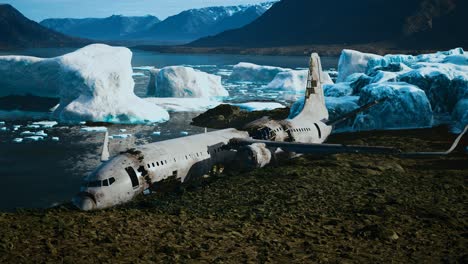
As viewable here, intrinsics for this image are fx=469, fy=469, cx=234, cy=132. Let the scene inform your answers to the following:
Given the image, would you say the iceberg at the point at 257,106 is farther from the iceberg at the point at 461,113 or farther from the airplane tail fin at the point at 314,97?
the iceberg at the point at 461,113

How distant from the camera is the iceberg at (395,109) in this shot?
206ft

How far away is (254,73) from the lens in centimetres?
13788

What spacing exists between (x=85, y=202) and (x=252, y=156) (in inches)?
600

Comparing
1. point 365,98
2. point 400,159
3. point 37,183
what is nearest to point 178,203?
point 37,183

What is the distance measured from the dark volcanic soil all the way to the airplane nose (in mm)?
452

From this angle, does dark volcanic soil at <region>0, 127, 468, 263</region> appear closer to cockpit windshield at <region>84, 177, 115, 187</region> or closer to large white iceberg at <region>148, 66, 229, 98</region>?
cockpit windshield at <region>84, 177, 115, 187</region>

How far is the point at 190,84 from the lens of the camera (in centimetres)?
10138

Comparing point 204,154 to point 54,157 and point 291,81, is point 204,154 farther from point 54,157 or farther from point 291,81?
point 291,81

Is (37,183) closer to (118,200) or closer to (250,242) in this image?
(118,200)

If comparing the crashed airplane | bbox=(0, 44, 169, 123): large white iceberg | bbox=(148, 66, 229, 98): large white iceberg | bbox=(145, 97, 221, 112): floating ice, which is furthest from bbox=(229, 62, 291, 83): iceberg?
the crashed airplane

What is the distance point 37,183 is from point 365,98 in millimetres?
43060

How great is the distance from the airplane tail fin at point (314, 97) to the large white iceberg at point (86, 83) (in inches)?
1203

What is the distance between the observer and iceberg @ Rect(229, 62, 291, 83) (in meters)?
136

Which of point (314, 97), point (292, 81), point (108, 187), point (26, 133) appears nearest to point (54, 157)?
point (26, 133)
